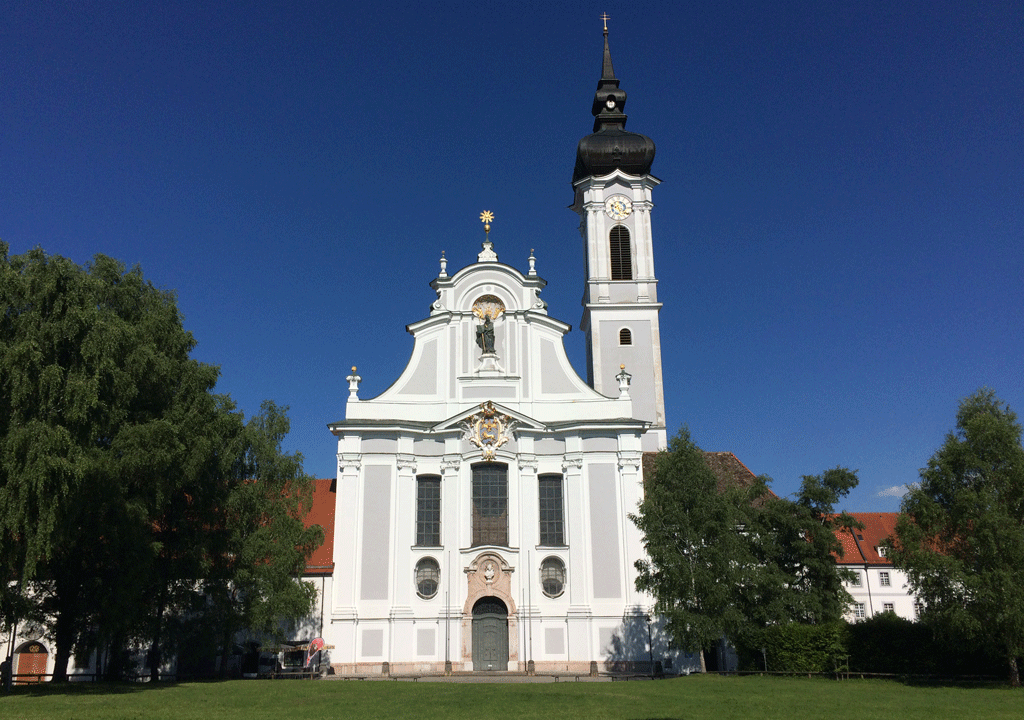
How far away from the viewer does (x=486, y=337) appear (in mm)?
35875

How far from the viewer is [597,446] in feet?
112

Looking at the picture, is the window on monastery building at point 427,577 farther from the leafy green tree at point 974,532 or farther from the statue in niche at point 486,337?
the leafy green tree at point 974,532

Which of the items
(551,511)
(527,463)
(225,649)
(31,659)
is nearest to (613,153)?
(527,463)

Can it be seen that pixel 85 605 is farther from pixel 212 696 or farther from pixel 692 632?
pixel 692 632

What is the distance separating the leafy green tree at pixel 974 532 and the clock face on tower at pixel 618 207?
20530 mm

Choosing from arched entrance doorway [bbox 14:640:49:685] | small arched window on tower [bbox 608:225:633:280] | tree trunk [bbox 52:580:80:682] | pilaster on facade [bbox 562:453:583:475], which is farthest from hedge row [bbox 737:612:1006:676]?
arched entrance doorway [bbox 14:640:49:685]

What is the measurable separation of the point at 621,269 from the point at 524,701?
86.2ft

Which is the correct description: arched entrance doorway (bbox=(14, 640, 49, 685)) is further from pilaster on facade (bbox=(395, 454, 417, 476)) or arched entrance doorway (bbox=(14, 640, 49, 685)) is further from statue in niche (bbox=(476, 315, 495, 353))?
statue in niche (bbox=(476, 315, 495, 353))

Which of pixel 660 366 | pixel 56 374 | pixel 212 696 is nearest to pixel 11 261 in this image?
pixel 56 374

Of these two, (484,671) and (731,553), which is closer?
(731,553)

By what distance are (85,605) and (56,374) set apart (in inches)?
278

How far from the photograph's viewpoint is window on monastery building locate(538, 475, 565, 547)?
33.3m

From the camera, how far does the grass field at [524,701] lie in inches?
680

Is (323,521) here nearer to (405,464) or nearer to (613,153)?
(405,464)
